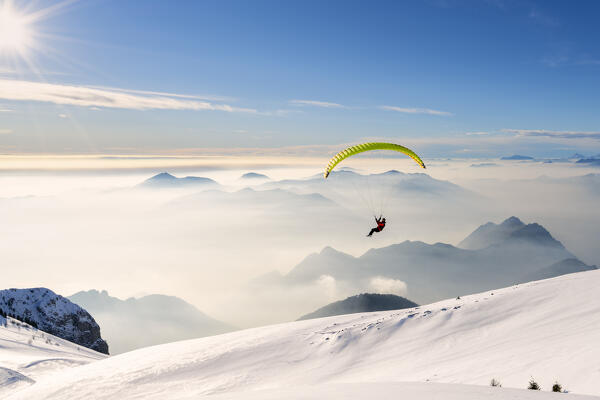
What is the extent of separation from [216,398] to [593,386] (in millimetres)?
10068

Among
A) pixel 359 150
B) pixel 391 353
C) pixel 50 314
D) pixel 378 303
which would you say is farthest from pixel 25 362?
pixel 378 303

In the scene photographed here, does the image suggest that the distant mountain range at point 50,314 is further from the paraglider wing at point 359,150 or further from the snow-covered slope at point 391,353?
the paraglider wing at point 359,150

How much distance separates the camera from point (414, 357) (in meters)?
17.5

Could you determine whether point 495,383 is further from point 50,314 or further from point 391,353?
point 50,314

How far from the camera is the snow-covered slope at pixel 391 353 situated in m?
13.7

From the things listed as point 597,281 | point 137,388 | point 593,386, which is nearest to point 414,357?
point 593,386

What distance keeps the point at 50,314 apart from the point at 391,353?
11312 centimetres

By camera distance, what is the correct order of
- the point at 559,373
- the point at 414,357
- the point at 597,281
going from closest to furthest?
the point at 559,373 < the point at 414,357 < the point at 597,281

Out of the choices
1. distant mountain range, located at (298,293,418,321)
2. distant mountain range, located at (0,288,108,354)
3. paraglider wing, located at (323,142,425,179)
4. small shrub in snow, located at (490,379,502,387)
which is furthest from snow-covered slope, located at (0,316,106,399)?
distant mountain range, located at (298,293,418,321)

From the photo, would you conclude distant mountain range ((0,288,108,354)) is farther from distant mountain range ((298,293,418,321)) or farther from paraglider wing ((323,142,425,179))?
distant mountain range ((298,293,418,321))

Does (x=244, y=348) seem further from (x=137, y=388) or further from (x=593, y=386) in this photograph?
(x=593, y=386)

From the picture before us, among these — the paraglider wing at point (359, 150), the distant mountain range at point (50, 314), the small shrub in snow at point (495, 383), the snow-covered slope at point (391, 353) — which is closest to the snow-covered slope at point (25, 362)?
the snow-covered slope at point (391, 353)

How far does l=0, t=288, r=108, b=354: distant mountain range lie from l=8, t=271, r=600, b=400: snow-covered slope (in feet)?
312

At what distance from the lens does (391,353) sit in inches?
742
